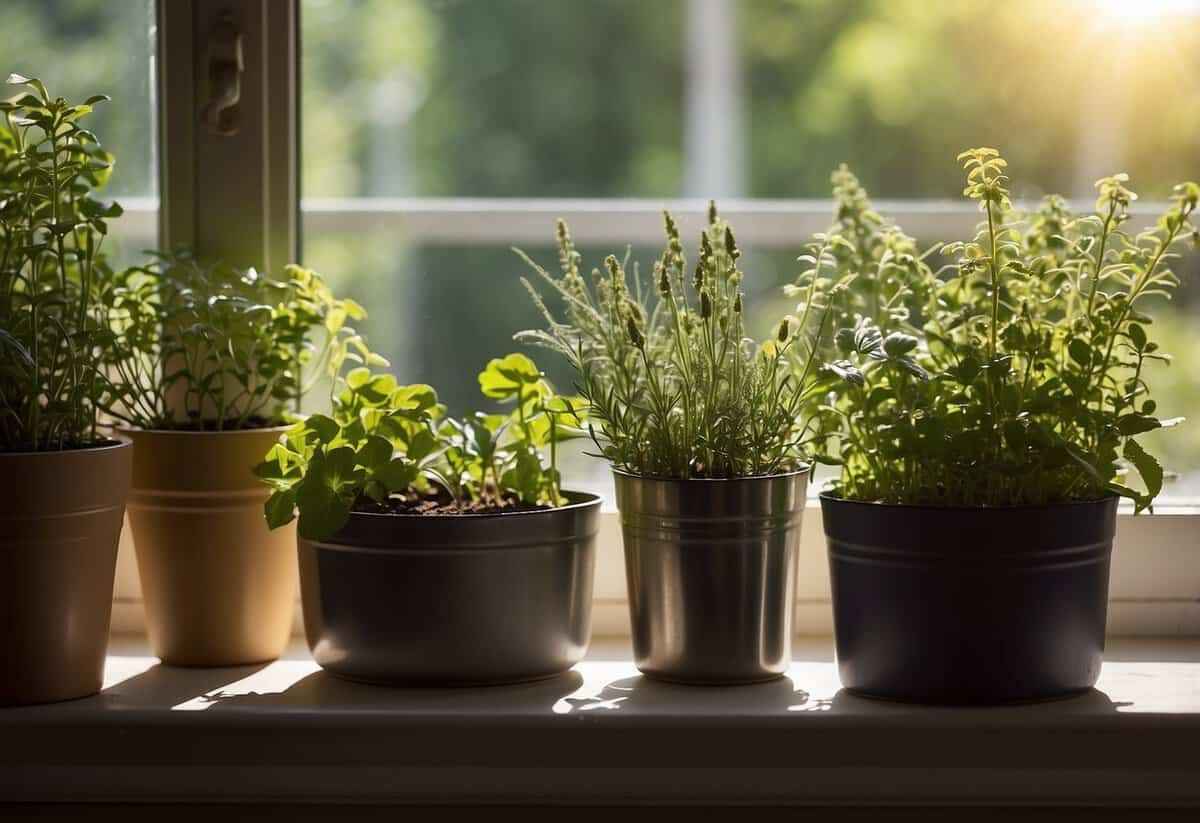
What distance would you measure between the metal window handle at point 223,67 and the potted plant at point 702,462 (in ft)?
1.48

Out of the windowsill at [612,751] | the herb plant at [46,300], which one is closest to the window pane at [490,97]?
the herb plant at [46,300]

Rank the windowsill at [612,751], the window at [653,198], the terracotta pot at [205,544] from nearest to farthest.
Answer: the windowsill at [612,751] → the terracotta pot at [205,544] → the window at [653,198]

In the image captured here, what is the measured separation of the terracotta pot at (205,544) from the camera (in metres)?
1.14

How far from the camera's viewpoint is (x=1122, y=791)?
96cm

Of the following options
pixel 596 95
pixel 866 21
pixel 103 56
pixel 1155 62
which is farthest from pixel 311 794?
pixel 596 95

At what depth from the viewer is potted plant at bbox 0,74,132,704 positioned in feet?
3.27

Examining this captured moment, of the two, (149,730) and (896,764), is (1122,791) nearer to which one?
(896,764)

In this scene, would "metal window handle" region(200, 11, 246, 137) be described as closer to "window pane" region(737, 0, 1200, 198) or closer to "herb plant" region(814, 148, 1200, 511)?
"herb plant" region(814, 148, 1200, 511)

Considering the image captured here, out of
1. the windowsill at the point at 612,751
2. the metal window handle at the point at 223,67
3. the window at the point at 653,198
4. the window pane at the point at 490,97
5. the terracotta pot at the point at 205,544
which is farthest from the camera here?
the window pane at the point at 490,97

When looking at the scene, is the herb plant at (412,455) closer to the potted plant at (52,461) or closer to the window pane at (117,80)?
the potted plant at (52,461)

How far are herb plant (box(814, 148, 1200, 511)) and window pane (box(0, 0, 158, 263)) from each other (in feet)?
2.64

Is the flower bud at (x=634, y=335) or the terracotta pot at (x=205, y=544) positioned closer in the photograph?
the flower bud at (x=634, y=335)

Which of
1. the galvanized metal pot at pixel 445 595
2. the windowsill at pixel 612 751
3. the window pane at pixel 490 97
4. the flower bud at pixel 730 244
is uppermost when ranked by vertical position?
the window pane at pixel 490 97

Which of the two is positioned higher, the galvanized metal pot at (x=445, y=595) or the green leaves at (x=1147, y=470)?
the green leaves at (x=1147, y=470)
